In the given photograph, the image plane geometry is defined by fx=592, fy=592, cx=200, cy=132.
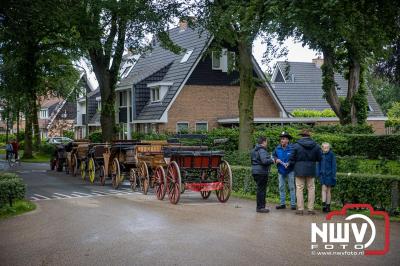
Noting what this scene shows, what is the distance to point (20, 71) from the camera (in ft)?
112

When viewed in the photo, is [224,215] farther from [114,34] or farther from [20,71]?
[20,71]

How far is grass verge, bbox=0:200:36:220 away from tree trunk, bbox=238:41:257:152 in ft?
34.6

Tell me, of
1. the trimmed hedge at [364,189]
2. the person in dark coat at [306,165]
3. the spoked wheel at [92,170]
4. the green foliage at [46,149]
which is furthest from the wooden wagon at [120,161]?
the green foliage at [46,149]

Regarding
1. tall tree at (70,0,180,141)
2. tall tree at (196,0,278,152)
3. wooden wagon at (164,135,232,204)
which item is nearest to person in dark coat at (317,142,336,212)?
wooden wagon at (164,135,232,204)

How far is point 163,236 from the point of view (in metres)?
10.5

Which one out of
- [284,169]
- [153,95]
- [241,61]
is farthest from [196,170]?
[153,95]

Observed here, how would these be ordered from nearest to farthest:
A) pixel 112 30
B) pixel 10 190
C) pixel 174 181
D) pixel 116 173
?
pixel 10 190
pixel 174 181
pixel 116 173
pixel 112 30

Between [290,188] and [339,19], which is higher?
[339,19]

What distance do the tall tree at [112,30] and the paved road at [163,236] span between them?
1357 centimetres

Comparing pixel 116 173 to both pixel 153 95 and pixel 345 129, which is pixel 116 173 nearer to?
pixel 345 129

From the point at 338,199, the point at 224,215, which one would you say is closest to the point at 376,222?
the point at 338,199

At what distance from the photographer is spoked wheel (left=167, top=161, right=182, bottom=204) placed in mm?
15095

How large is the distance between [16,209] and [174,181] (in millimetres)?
3988

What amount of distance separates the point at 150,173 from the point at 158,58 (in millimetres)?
30876
